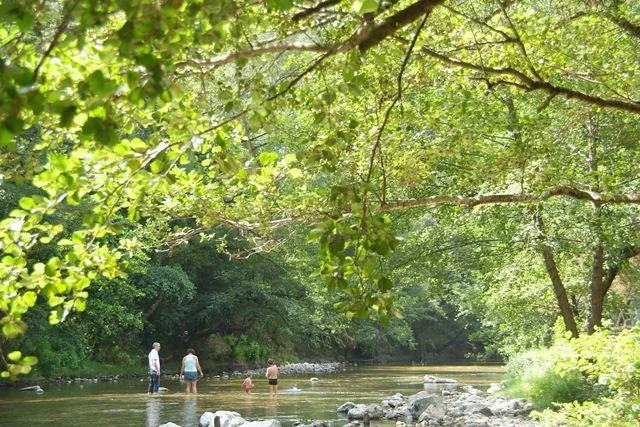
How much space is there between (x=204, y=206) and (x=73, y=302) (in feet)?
14.4

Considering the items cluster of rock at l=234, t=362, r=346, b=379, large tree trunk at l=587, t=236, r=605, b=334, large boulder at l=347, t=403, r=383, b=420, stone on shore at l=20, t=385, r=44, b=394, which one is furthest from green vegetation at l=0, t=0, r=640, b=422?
cluster of rock at l=234, t=362, r=346, b=379

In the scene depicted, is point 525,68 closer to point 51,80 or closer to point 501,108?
point 501,108

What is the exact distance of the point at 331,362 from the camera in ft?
152

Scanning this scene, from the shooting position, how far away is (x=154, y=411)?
55.0 feet

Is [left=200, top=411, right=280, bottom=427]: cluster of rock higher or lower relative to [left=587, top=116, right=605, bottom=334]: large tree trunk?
lower

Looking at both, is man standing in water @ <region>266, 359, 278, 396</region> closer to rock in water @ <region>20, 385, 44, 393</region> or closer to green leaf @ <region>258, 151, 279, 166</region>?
rock in water @ <region>20, 385, 44, 393</region>

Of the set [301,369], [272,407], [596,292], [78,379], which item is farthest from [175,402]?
[301,369]

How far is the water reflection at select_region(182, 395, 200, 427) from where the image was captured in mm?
14859

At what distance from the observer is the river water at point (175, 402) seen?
1543 centimetres

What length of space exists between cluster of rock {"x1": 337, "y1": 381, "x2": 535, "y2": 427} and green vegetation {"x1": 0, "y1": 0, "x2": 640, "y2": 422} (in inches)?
37.6

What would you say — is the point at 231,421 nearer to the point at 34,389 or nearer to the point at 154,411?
the point at 154,411

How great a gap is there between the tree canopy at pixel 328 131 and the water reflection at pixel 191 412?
5474 millimetres

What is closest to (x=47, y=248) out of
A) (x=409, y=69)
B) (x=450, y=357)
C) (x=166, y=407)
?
(x=166, y=407)

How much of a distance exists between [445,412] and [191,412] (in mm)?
5755
